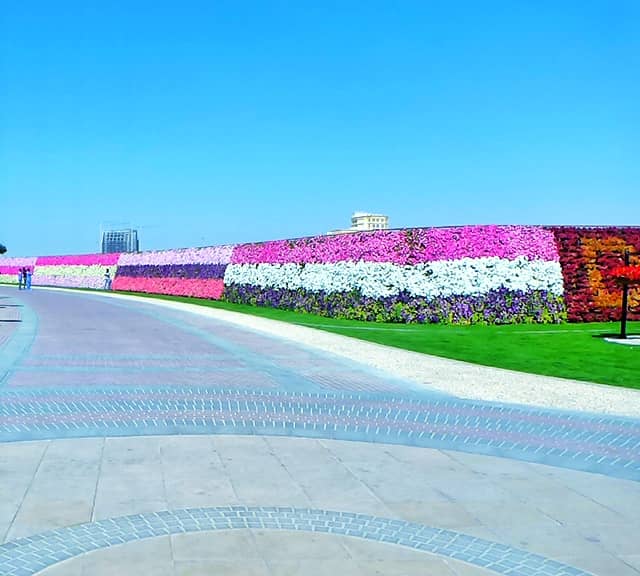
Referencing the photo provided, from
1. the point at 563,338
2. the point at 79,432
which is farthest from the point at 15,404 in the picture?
A: the point at 563,338

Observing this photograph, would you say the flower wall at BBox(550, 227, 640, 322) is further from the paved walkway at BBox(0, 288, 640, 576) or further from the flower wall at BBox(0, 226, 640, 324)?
the paved walkway at BBox(0, 288, 640, 576)

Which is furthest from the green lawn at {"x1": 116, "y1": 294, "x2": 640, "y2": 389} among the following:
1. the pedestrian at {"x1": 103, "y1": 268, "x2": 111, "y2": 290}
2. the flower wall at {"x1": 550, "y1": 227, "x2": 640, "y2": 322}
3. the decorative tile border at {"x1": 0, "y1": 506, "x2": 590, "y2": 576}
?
the pedestrian at {"x1": 103, "y1": 268, "x2": 111, "y2": 290}

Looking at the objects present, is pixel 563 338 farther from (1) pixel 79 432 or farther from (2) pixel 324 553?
(2) pixel 324 553

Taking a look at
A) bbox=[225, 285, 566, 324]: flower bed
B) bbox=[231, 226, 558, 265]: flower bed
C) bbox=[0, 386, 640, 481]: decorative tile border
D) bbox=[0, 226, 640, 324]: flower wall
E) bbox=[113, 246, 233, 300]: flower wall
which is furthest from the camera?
bbox=[113, 246, 233, 300]: flower wall

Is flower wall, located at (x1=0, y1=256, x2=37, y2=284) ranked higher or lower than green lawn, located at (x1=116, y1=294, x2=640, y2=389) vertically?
higher

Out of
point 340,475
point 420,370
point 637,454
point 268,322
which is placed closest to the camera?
point 340,475

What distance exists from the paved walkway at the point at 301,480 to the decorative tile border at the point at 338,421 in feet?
0.11

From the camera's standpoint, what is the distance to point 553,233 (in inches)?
1038

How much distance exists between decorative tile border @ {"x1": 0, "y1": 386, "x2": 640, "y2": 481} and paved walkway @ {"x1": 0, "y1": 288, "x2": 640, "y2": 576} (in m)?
0.03

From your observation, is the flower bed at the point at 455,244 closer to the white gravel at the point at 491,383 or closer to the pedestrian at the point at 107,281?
the white gravel at the point at 491,383

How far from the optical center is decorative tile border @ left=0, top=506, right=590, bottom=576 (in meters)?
4.29

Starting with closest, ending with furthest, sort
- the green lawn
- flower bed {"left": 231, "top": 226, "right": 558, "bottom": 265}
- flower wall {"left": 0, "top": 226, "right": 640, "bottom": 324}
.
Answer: the green lawn → flower wall {"left": 0, "top": 226, "right": 640, "bottom": 324} → flower bed {"left": 231, "top": 226, "right": 558, "bottom": 265}

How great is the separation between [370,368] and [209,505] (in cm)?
797

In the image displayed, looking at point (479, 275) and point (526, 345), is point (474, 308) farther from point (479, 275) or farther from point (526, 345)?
point (526, 345)
